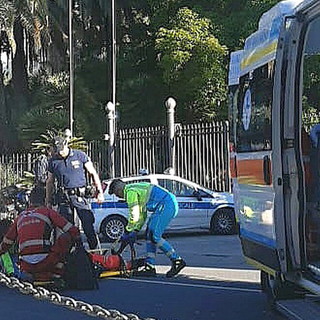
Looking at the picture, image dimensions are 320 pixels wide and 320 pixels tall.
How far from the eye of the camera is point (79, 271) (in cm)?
1047

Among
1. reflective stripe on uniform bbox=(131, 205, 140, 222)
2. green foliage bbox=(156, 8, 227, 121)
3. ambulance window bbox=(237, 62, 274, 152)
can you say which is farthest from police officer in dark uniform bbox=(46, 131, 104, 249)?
green foliage bbox=(156, 8, 227, 121)

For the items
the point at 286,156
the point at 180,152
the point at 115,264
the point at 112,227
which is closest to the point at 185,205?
the point at 112,227

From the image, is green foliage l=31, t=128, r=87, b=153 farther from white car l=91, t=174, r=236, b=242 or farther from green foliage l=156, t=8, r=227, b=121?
white car l=91, t=174, r=236, b=242

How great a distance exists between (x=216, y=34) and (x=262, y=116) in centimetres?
1912

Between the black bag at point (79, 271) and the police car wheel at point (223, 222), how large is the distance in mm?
8457

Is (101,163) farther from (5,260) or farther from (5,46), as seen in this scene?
(5,260)

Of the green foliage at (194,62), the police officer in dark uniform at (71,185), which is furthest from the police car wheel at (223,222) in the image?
the green foliage at (194,62)

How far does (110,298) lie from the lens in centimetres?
Answer: 993

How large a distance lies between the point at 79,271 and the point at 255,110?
350 cm

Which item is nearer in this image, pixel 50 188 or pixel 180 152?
pixel 50 188

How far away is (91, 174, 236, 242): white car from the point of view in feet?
59.5

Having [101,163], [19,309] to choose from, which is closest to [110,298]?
[19,309]

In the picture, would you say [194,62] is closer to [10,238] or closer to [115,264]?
[115,264]

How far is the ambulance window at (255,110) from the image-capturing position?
297 inches
